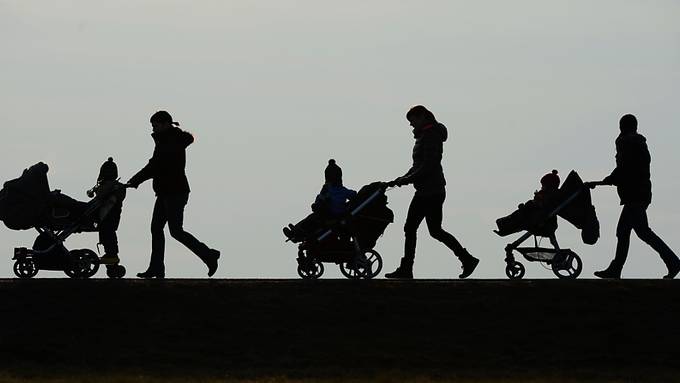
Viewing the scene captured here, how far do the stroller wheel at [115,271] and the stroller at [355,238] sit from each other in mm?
2484

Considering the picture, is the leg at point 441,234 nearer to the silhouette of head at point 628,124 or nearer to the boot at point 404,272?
the boot at point 404,272

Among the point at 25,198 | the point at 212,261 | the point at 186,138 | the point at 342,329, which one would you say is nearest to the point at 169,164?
the point at 186,138

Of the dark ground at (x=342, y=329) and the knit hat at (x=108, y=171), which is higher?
the knit hat at (x=108, y=171)

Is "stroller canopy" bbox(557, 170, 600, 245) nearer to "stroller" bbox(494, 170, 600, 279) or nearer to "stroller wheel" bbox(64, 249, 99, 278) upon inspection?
"stroller" bbox(494, 170, 600, 279)

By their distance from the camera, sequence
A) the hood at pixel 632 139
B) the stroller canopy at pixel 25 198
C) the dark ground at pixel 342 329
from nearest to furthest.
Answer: the dark ground at pixel 342 329 → the hood at pixel 632 139 → the stroller canopy at pixel 25 198

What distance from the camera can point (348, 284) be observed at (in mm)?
16469

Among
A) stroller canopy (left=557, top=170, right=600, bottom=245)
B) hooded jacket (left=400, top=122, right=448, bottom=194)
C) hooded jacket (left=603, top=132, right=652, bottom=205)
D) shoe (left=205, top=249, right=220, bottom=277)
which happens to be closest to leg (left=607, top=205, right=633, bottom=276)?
hooded jacket (left=603, top=132, right=652, bottom=205)

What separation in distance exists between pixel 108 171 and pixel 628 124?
6810 mm

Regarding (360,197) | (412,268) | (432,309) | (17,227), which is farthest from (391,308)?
(17,227)

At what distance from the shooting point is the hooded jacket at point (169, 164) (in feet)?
61.2

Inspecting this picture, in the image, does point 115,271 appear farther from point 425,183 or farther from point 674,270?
point 674,270

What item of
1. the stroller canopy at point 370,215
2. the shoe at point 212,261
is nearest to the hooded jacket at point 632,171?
the stroller canopy at point 370,215

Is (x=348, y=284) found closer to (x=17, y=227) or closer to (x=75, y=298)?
(x=75, y=298)

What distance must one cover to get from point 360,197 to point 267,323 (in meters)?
Result: 5.35
